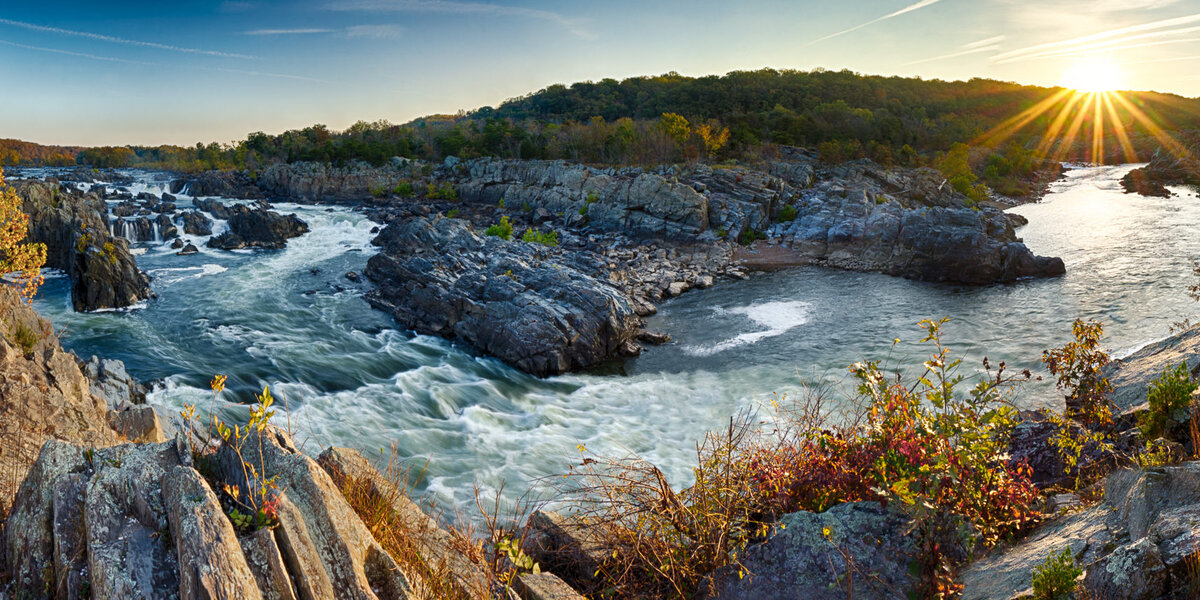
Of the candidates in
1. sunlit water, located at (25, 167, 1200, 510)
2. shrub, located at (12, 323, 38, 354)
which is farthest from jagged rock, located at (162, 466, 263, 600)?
shrub, located at (12, 323, 38, 354)

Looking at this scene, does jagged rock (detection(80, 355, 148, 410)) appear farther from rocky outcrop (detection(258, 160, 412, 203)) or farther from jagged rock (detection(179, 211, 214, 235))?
rocky outcrop (detection(258, 160, 412, 203))

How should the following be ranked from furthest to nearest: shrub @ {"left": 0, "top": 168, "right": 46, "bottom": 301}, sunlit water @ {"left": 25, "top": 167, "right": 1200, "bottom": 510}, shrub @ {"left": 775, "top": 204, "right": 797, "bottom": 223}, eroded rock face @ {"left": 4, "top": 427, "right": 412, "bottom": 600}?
shrub @ {"left": 775, "top": 204, "right": 797, "bottom": 223}
sunlit water @ {"left": 25, "top": 167, "right": 1200, "bottom": 510}
shrub @ {"left": 0, "top": 168, "right": 46, "bottom": 301}
eroded rock face @ {"left": 4, "top": 427, "right": 412, "bottom": 600}

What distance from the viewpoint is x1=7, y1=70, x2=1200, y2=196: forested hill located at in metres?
67.5

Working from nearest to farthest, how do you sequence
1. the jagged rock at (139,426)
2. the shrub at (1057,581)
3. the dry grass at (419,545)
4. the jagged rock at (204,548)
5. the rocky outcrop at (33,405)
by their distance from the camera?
the jagged rock at (204,548) < the shrub at (1057,581) < the dry grass at (419,545) < the rocky outcrop at (33,405) < the jagged rock at (139,426)

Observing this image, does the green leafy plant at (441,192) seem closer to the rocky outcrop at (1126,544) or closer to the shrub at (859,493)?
the shrub at (859,493)

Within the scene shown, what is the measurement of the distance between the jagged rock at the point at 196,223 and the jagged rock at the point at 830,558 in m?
47.7

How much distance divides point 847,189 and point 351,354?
44548 mm

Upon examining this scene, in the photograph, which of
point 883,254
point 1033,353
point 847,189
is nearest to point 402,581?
point 1033,353

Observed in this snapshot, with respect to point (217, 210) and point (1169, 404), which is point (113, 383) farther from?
point (217, 210)

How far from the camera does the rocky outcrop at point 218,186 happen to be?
209ft

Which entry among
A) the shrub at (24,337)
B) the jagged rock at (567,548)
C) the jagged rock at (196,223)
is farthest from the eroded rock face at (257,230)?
the jagged rock at (567,548)

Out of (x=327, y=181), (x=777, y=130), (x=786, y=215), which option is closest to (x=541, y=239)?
(x=786, y=215)

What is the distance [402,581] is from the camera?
12.7 feet

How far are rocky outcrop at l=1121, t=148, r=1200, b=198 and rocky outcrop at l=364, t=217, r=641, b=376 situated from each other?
6094 centimetres
